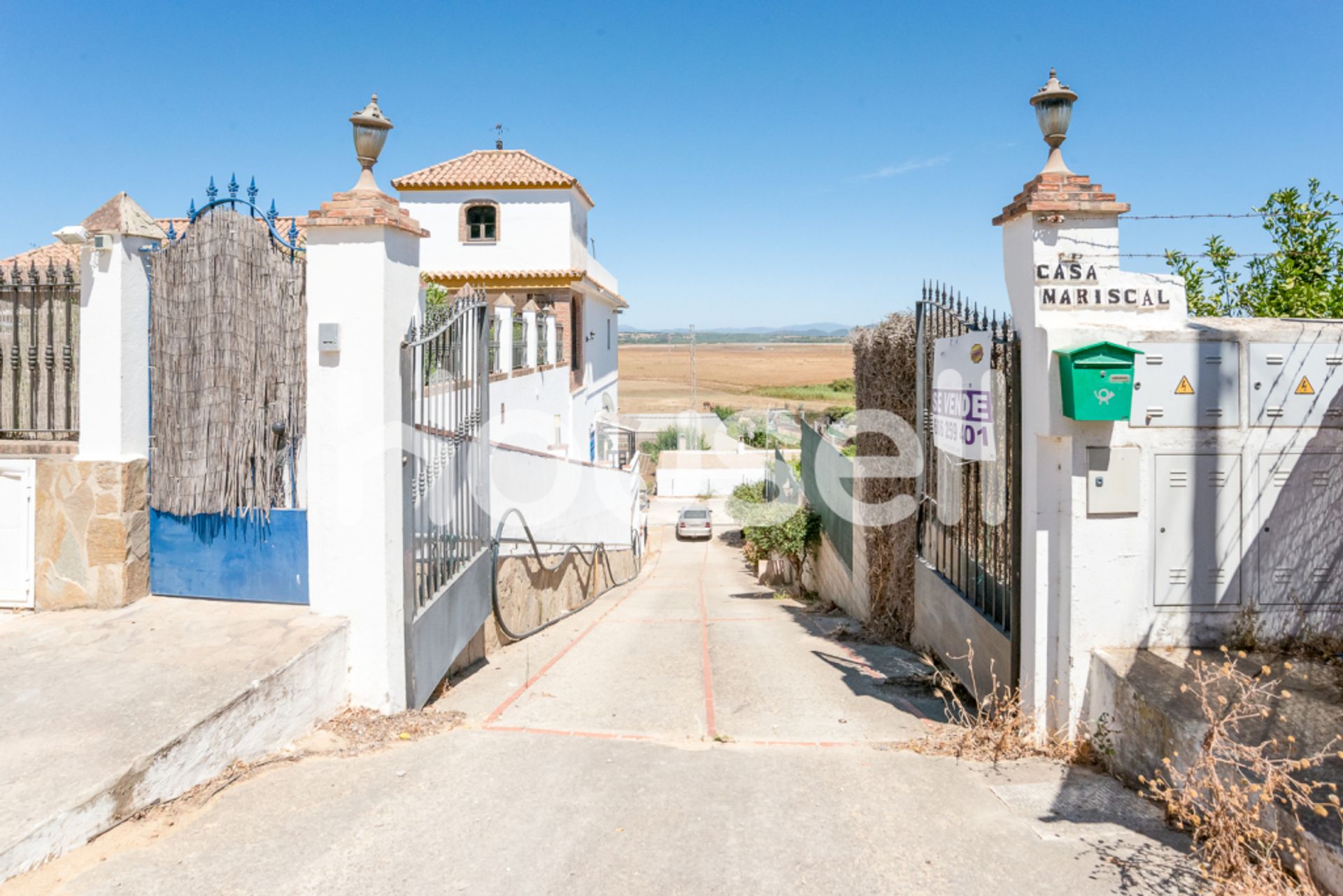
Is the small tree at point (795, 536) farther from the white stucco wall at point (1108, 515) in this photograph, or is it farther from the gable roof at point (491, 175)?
the gable roof at point (491, 175)

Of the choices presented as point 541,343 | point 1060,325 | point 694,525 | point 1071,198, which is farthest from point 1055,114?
point 694,525

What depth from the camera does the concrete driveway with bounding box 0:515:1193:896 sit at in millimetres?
3365

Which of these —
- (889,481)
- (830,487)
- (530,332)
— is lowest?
(830,487)

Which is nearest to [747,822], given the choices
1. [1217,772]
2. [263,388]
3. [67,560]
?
[1217,772]

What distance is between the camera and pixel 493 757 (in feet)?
15.1

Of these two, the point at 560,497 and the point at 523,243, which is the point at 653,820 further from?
the point at 523,243

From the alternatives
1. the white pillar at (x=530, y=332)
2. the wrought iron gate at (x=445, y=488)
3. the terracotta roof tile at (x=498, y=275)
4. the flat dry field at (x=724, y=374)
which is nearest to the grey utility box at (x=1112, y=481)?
the wrought iron gate at (x=445, y=488)

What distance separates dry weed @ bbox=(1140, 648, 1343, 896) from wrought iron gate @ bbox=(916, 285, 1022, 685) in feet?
4.62

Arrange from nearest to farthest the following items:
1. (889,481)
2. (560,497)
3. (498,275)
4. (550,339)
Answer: (889,481), (560,497), (550,339), (498,275)

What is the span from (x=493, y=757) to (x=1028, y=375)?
3622mm

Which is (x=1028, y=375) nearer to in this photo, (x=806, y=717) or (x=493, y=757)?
(x=806, y=717)

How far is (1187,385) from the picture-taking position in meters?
4.78

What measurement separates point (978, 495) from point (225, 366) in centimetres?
516

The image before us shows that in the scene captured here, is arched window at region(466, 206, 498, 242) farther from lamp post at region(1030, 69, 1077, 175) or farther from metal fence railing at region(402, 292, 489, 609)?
lamp post at region(1030, 69, 1077, 175)
